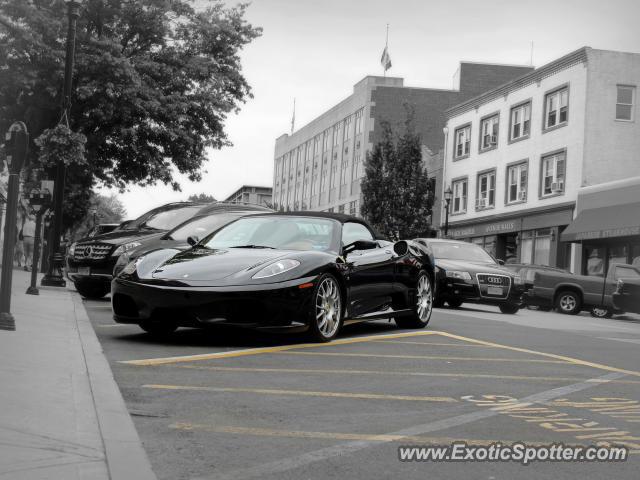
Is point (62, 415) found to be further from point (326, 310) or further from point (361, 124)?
point (361, 124)

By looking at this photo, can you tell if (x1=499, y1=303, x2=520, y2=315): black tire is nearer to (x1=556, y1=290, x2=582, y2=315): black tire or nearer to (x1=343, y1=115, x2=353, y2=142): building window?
(x1=556, y1=290, x2=582, y2=315): black tire

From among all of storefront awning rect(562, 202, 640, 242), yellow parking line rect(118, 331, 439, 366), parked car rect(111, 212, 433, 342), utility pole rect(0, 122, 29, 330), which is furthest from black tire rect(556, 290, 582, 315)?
utility pole rect(0, 122, 29, 330)

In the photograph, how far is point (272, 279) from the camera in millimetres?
8336

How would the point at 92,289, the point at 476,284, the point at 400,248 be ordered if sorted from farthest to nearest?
the point at 476,284
the point at 92,289
the point at 400,248

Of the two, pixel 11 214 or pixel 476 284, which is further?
pixel 476 284

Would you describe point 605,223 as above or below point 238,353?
above

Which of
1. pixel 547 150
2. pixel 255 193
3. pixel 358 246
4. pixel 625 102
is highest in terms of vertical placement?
pixel 255 193

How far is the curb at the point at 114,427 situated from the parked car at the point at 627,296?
682 inches

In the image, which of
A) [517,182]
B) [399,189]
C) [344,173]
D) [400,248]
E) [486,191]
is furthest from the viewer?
[344,173]

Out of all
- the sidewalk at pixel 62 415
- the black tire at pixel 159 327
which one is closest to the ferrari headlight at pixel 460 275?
the black tire at pixel 159 327

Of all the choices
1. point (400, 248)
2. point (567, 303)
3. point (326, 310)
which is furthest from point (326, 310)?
point (567, 303)

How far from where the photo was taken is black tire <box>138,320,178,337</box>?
8.52m

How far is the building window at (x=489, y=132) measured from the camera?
4569 cm

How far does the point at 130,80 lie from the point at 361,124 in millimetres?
43047
